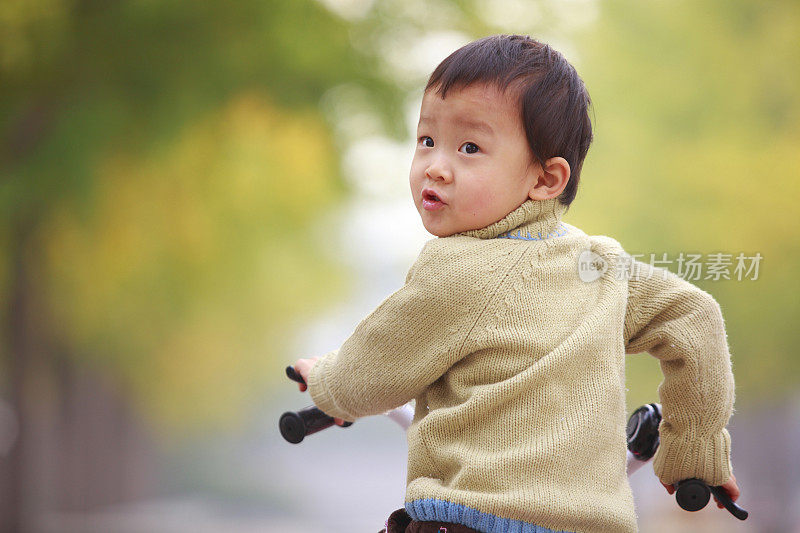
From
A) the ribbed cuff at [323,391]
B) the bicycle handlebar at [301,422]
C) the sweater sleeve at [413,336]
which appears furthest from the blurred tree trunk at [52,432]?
the sweater sleeve at [413,336]

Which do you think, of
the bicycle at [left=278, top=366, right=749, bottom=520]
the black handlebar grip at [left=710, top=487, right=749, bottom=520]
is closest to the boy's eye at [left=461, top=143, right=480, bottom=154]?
the bicycle at [left=278, top=366, right=749, bottom=520]

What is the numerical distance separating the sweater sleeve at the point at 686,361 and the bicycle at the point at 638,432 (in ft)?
0.12

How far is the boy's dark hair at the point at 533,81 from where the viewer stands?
1.37m

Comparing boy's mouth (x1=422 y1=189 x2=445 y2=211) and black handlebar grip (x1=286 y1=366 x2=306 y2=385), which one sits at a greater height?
boy's mouth (x1=422 y1=189 x2=445 y2=211)

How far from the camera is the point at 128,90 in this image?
4.70 metres

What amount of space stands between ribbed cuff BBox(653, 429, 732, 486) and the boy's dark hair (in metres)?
0.53

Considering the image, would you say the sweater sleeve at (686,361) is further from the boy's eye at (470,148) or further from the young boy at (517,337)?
the boy's eye at (470,148)

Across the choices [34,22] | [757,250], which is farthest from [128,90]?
[757,250]

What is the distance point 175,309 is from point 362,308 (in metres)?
1.02

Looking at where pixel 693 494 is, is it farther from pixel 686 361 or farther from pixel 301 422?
pixel 301 422

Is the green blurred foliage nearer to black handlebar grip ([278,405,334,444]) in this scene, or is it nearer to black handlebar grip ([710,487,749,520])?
black handlebar grip ([278,405,334,444])

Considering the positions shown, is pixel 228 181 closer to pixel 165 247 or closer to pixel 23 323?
Result: pixel 165 247

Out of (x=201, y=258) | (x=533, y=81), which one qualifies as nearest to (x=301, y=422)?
(x=533, y=81)

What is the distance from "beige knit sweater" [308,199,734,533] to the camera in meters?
1.27
